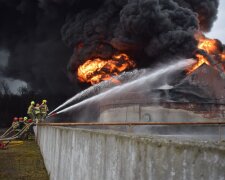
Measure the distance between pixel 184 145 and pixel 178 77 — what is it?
22.8 meters

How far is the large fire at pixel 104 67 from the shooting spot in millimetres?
28047

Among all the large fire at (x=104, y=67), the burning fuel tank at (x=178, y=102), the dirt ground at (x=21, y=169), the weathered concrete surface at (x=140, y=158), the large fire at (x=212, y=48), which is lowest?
the dirt ground at (x=21, y=169)

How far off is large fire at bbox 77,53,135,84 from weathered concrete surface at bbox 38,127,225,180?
23827 mm

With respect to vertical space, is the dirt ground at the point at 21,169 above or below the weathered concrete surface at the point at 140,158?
below

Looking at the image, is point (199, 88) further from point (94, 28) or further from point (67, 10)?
point (67, 10)

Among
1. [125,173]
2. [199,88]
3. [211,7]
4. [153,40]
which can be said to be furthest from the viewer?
[211,7]

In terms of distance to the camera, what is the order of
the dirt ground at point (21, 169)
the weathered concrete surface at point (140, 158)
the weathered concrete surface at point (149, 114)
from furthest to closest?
the weathered concrete surface at point (149, 114) → the dirt ground at point (21, 169) → the weathered concrete surface at point (140, 158)

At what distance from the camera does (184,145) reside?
1.70 meters

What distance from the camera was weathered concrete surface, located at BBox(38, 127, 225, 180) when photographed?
1.51 m

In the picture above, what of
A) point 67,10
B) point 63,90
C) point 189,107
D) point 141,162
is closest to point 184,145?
point 141,162

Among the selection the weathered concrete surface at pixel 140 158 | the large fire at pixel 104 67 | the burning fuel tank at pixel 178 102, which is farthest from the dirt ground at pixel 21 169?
the large fire at pixel 104 67

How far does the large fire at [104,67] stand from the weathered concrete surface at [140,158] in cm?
2383

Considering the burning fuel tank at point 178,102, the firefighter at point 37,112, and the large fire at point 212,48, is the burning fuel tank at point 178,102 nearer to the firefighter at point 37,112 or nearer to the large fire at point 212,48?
the large fire at point 212,48

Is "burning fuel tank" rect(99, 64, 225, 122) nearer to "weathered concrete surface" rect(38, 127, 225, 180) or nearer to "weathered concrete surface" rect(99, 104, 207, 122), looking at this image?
"weathered concrete surface" rect(99, 104, 207, 122)
